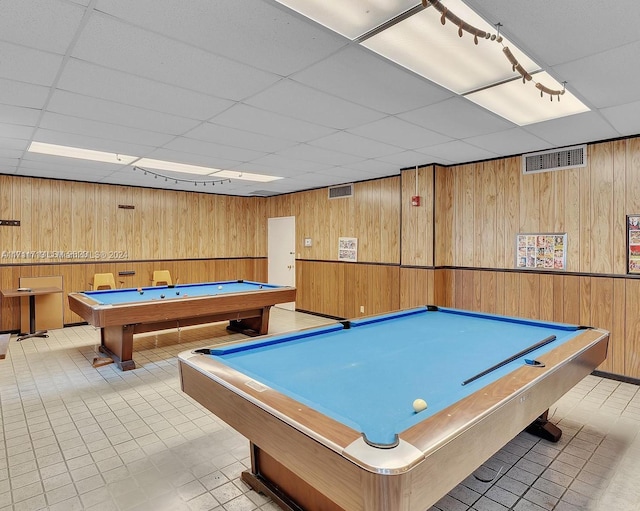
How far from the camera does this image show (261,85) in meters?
2.72

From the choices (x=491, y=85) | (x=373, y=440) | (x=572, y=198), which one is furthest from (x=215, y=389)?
(x=572, y=198)

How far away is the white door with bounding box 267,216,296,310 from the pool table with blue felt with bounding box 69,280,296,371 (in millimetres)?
2116

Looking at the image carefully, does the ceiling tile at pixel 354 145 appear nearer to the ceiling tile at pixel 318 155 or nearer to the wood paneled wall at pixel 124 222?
the ceiling tile at pixel 318 155

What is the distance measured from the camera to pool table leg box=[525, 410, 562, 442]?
2858 mm

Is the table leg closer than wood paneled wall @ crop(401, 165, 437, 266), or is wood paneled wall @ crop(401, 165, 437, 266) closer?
wood paneled wall @ crop(401, 165, 437, 266)

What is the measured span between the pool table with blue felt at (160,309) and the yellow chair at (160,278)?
1481 millimetres

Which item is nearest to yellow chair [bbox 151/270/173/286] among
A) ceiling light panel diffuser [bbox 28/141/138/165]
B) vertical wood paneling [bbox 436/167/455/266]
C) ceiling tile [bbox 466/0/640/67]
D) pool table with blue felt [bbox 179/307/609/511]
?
ceiling light panel diffuser [bbox 28/141/138/165]

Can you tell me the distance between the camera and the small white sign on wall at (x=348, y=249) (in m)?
6.94

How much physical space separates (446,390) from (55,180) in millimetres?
7080

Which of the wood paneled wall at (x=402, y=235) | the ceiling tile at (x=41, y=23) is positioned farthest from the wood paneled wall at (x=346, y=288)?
the ceiling tile at (x=41, y=23)

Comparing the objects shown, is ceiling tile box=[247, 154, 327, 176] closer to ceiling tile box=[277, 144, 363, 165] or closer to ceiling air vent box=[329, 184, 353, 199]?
ceiling tile box=[277, 144, 363, 165]

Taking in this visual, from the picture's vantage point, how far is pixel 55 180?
6453mm

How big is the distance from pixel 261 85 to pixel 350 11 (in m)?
0.99

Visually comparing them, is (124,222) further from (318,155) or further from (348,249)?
(318,155)
